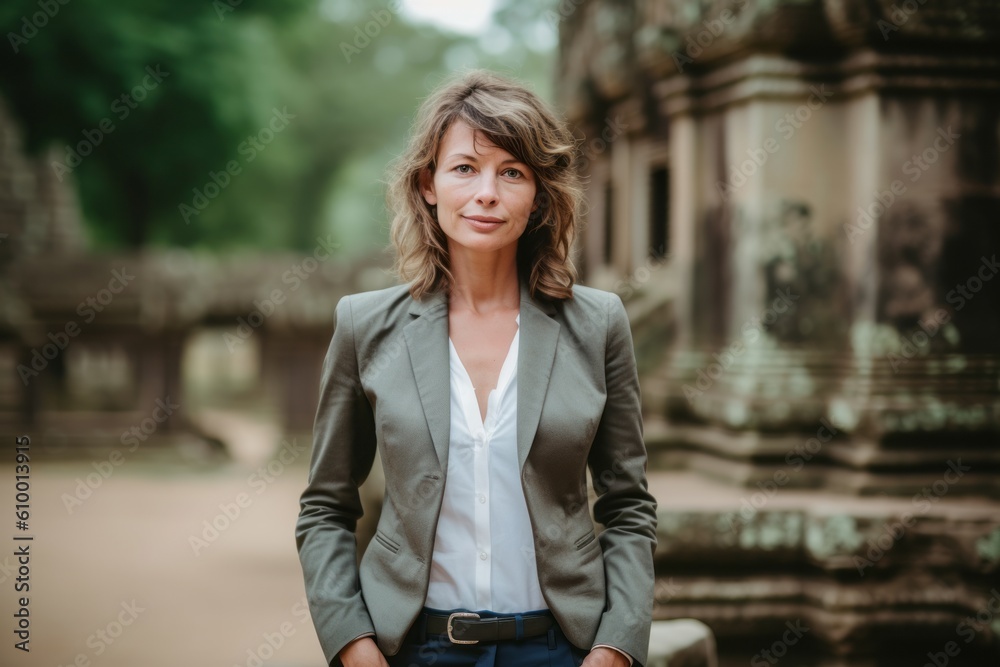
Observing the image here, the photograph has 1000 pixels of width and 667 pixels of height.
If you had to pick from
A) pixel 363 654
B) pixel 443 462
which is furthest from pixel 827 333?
pixel 363 654

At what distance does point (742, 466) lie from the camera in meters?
5.01

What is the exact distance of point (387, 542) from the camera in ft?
6.66

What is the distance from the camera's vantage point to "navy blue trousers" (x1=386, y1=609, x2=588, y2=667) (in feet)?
6.35

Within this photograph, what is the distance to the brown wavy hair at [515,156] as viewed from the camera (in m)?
2.00

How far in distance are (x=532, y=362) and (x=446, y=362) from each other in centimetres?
19

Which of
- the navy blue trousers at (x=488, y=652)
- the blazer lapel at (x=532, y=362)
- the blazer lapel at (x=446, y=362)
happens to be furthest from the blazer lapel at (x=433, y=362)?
the navy blue trousers at (x=488, y=652)

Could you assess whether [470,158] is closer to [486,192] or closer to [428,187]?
[486,192]

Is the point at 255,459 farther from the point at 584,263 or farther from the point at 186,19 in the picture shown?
the point at 186,19

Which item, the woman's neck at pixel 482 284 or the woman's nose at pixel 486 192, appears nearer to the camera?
the woman's nose at pixel 486 192

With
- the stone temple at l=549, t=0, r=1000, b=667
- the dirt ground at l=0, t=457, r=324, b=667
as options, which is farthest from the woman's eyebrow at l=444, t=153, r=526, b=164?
the stone temple at l=549, t=0, r=1000, b=667

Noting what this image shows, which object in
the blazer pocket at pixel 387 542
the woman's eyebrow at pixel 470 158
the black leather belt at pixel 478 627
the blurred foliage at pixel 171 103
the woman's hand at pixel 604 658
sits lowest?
the woman's hand at pixel 604 658

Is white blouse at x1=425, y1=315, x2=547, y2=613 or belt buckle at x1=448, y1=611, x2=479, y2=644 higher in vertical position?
white blouse at x1=425, y1=315, x2=547, y2=613

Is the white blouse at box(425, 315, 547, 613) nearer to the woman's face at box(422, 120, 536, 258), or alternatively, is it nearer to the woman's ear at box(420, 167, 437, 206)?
the woman's face at box(422, 120, 536, 258)

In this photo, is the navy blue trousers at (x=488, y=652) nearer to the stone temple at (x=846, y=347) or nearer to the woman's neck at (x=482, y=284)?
the woman's neck at (x=482, y=284)
